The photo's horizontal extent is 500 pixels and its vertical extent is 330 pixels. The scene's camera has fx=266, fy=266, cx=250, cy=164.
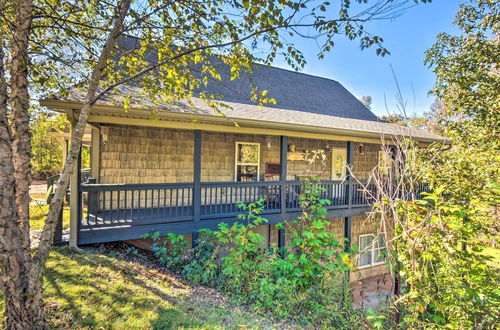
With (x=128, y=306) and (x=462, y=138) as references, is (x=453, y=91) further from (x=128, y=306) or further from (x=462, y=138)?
(x=128, y=306)

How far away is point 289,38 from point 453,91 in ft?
17.6

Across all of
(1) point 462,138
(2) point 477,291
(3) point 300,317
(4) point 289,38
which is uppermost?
(4) point 289,38

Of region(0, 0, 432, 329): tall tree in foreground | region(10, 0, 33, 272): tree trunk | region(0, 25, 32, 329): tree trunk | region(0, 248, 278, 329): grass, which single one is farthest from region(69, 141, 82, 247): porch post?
region(0, 25, 32, 329): tree trunk

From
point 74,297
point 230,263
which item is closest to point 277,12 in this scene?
point 230,263

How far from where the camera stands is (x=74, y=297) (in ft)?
12.0

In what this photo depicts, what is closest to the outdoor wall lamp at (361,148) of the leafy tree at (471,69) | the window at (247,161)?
the leafy tree at (471,69)

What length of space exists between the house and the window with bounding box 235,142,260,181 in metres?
0.04

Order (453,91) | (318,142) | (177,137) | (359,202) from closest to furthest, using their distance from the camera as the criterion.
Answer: (453,91), (177,137), (359,202), (318,142)

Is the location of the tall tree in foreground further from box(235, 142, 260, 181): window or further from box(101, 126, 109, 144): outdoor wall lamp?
box(235, 142, 260, 181): window

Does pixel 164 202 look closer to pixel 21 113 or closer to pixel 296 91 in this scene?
pixel 21 113

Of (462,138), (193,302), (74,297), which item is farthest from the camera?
(462,138)

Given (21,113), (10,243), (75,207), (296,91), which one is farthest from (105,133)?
(296,91)

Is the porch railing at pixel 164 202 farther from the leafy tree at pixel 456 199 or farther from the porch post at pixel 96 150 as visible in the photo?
the leafy tree at pixel 456 199

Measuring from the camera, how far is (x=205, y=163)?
28.0 feet
